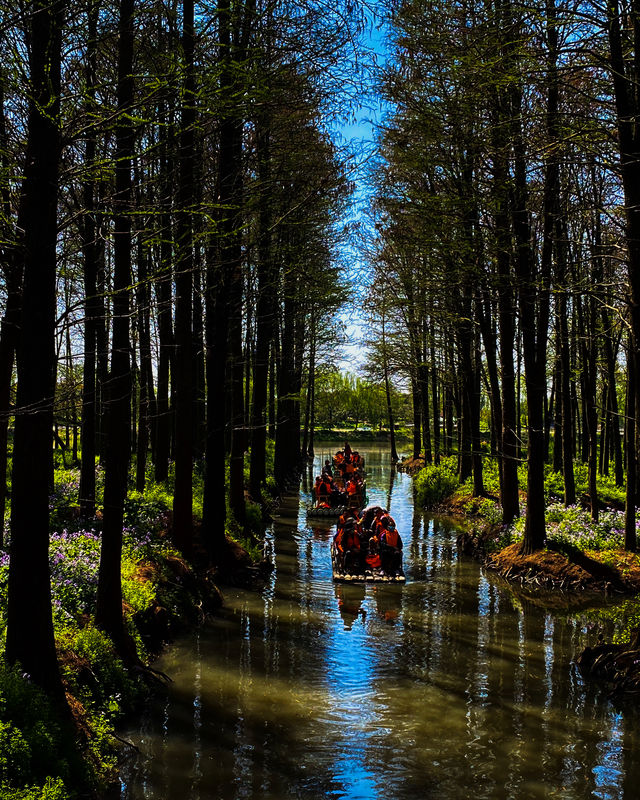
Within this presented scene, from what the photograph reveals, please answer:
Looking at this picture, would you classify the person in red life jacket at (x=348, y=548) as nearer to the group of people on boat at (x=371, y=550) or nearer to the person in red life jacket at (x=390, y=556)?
the group of people on boat at (x=371, y=550)

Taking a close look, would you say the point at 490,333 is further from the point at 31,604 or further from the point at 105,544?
the point at 31,604

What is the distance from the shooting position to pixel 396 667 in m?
9.59

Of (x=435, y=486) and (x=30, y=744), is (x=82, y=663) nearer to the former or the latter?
(x=30, y=744)

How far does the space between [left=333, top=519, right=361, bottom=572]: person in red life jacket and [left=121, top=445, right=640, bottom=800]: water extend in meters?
1.54

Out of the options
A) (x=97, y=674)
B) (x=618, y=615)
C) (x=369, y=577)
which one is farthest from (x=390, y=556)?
(x=97, y=674)

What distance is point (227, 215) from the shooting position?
449 inches

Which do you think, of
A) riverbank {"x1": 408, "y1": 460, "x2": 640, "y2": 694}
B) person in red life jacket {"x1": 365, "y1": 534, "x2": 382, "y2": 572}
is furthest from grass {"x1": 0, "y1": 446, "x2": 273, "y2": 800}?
riverbank {"x1": 408, "y1": 460, "x2": 640, "y2": 694}

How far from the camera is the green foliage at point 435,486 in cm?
2636

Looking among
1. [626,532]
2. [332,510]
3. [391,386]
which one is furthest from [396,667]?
[391,386]

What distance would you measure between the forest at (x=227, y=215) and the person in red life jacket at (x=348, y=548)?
6.97ft

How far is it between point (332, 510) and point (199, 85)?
61.2 ft

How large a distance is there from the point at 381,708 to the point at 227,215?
7.49 meters

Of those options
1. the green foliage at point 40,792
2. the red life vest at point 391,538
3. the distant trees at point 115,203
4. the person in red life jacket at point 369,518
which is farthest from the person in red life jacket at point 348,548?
the green foliage at point 40,792

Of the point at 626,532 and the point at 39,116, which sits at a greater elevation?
the point at 39,116
